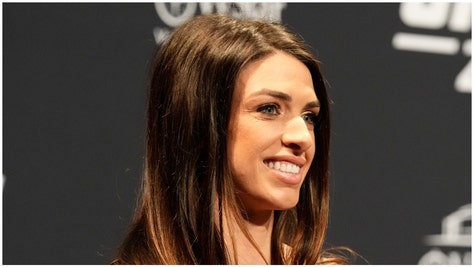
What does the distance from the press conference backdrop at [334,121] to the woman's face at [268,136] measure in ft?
1.98

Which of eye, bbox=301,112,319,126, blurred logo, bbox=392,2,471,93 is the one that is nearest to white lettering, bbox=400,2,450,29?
blurred logo, bbox=392,2,471,93

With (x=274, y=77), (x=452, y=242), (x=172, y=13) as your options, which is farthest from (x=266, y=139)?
(x=452, y=242)

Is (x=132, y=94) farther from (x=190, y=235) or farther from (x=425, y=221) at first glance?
(x=425, y=221)

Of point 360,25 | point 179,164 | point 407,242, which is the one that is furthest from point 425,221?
point 179,164

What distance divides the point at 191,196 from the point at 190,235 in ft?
0.26

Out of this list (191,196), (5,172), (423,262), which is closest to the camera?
(191,196)

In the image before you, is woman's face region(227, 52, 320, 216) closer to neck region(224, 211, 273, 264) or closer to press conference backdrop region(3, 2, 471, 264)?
neck region(224, 211, 273, 264)

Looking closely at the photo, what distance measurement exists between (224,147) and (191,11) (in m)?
0.83

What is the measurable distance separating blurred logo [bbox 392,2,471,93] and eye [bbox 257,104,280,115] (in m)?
1.07

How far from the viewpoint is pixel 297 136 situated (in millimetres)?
1774

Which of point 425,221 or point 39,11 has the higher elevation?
point 39,11

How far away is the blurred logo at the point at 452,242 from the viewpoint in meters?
2.66

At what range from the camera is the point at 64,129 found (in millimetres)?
2389

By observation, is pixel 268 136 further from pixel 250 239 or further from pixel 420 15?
pixel 420 15
